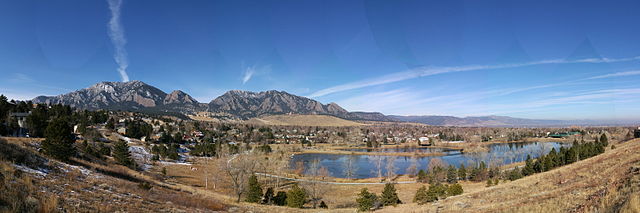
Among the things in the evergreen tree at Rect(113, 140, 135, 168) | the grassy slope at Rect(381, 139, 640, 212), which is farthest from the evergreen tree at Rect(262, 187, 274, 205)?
the evergreen tree at Rect(113, 140, 135, 168)

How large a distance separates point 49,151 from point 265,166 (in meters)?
49.6

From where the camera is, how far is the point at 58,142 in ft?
108

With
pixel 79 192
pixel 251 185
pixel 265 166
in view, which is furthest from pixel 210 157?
pixel 79 192

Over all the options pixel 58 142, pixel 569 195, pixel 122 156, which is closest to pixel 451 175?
pixel 569 195

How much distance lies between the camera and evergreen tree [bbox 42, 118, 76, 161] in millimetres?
29969

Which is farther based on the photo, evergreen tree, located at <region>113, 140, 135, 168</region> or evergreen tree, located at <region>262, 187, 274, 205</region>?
evergreen tree, located at <region>113, 140, 135, 168</region>

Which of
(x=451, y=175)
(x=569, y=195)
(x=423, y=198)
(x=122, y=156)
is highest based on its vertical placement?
(x=569, y=195)

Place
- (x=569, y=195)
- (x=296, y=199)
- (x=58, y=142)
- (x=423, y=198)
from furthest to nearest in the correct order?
(x=296, y=199) → (x=423, y=198) → (x=58, y=142) → (x=569, y=195)

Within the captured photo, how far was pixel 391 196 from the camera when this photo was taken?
4162cm

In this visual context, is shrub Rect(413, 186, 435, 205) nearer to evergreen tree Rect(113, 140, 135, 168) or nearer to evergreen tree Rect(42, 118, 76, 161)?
evergreen tree Rect(42, 118, 76, 161)

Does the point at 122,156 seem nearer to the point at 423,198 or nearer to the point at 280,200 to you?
the point at 280,200

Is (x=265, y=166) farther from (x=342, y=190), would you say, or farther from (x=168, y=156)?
(x=168, y=156)

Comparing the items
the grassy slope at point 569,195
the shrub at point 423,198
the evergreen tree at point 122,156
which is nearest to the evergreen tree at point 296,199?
the shrub at point 423,198

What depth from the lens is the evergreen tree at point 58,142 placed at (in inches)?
1180
